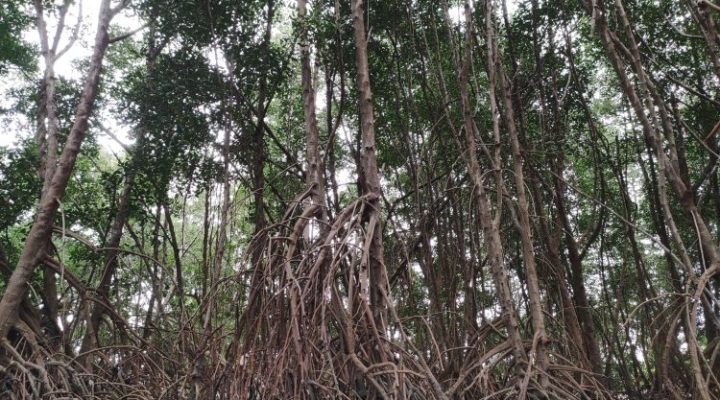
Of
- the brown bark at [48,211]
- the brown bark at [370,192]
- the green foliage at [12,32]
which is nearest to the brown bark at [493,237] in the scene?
the brown bark at [370,192]

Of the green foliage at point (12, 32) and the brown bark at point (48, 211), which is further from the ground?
the green foliage at point (12, 32)

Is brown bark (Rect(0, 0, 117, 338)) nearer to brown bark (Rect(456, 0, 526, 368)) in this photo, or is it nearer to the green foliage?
brown bark (Rect(456, 0, 526, 368))

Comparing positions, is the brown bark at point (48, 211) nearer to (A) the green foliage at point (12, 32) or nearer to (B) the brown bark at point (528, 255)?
(B) the brown bark at point (528, 255)

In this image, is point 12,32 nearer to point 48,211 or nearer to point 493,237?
point 48,211

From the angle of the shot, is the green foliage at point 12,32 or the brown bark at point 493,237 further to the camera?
the green foliage at point 12,32

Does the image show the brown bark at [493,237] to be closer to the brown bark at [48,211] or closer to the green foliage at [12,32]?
the brown bark at [48,211]

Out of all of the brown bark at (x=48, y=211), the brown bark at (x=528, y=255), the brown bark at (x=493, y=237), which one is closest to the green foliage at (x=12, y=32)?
the brown bark at (x=48, y=211)

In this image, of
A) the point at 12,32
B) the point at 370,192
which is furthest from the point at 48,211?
the point at 12,32

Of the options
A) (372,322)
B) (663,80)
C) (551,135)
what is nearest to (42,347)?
(372,322)

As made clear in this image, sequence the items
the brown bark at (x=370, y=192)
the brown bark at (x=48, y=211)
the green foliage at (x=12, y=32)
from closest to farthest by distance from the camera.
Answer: the brown bark at (x=370, y=192) → the brown bark at (x=48, y=211) → the green foliage at (x=12, y=32)

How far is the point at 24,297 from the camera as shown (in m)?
3.38

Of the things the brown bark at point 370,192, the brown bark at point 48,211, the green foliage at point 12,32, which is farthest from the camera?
the green foliage at point 12,32

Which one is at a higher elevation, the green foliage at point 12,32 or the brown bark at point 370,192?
the green foliage at point 12,32

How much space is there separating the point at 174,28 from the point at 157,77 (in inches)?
20.2
